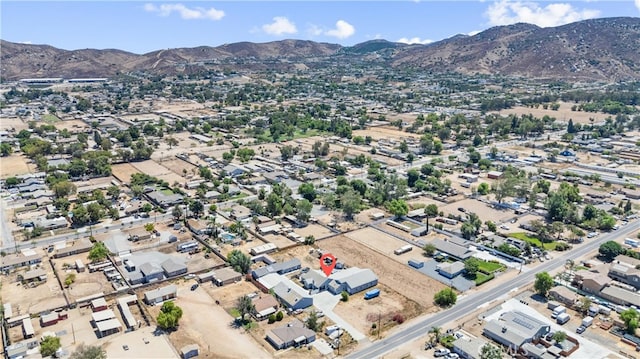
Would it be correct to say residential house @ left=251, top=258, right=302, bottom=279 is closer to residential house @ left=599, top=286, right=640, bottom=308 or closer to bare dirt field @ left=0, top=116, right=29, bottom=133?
residential house @ left=599, top=286, right=640, bottom=308

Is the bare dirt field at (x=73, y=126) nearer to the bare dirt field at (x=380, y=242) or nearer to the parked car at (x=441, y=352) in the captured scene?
the bare dirt field at (x=380, y=242)

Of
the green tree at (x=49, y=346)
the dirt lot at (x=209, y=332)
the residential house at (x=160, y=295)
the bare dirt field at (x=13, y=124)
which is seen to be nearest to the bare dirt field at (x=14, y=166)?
the bare dirt field at (x=13, y=124)

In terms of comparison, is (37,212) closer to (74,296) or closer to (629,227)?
(74,296)

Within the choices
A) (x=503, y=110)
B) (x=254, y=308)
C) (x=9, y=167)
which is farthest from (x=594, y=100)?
(x=9, y=167)

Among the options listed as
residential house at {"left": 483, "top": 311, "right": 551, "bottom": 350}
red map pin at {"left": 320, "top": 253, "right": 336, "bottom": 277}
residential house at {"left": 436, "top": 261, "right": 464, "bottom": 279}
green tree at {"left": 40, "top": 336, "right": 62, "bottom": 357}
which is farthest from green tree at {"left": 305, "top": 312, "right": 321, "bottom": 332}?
green tree at {"left": 40, "top": 336, "right": 62, "bottom": 357}

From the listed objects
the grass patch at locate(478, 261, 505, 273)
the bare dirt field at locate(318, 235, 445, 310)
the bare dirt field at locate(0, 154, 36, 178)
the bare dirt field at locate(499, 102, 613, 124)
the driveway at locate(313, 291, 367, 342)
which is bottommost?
the driveway at locate(313, 291, 367, 342)

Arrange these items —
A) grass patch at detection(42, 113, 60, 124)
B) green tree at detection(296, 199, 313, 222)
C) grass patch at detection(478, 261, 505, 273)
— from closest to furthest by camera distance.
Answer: grass patch at detection(478, 261, 505, 273) → green tree at detection(296, 199, 313, 222) → grass patch at detection(42, 113, 60, 124)

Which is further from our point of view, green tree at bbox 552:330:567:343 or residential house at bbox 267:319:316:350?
residential house at bbox 267:319:316:350
